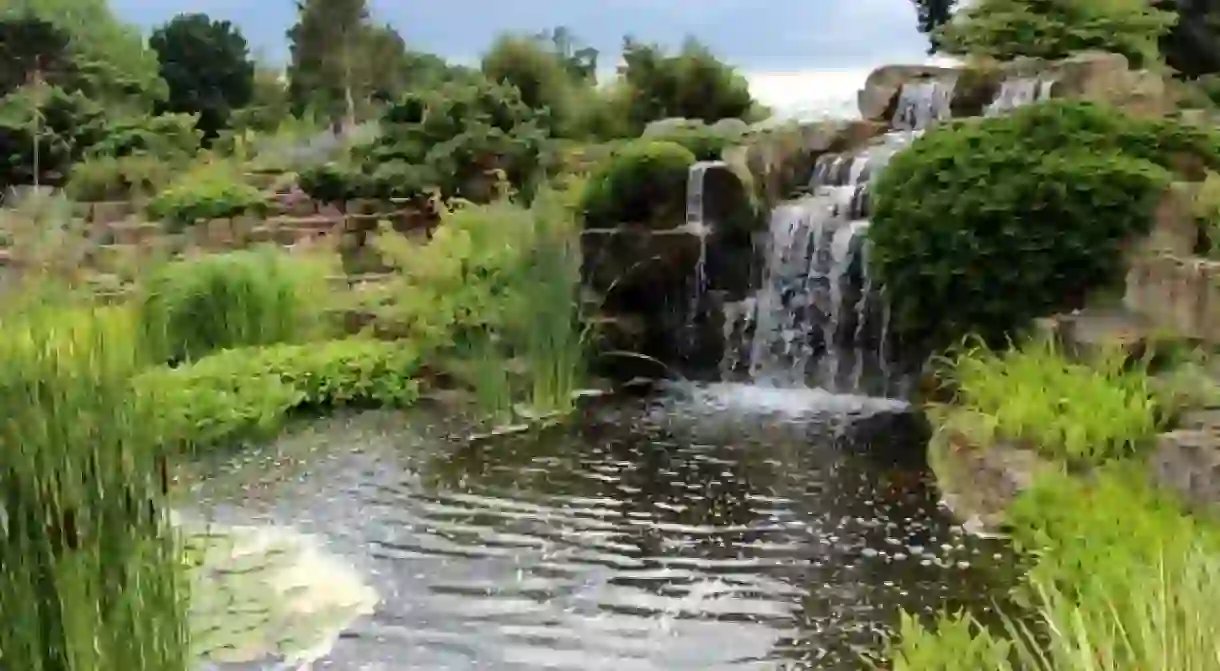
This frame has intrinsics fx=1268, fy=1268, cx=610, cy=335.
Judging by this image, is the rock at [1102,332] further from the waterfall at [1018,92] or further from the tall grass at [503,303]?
the waterfall at [1018,92]

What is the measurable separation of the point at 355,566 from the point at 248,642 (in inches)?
33.8

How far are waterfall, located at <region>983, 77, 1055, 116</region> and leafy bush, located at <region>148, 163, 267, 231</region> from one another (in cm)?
718

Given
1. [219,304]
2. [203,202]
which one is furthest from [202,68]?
[219,304]

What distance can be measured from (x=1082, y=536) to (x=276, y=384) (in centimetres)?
483

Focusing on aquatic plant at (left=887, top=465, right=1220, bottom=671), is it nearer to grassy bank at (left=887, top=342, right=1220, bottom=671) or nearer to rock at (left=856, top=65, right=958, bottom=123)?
grassy bank at (left=887, top=342, right=1220, bottom=671)

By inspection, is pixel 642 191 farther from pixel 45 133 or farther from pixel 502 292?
pixel 45 133

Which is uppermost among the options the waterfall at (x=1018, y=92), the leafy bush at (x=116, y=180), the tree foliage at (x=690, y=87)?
the tree foliage at (x=690, y=87)

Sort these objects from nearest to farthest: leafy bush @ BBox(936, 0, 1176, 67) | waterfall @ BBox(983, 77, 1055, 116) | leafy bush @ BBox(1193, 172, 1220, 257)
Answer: leafy bush @ BBox(1193, 172, 1220, 257) < waterfall @ BBox(983, 77, 1055, 116) < leafy bush @ BBox(936, 0, 1176, 67)

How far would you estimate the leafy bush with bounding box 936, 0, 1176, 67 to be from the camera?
11219 millimetres

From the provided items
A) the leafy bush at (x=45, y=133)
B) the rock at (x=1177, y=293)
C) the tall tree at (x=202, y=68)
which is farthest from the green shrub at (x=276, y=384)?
the tall tree at (x=202, y=68)

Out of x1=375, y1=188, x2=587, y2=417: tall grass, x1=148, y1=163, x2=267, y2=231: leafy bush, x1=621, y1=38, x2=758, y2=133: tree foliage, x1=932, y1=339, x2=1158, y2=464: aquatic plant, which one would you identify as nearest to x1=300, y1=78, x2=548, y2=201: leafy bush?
x1=148, y1=163, x2=267, y2=231: leafy bush

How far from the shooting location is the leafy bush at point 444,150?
12.6 metres

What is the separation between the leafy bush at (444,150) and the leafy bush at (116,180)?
2.02 metres

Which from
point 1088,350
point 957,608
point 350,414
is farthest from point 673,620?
point 350,414
